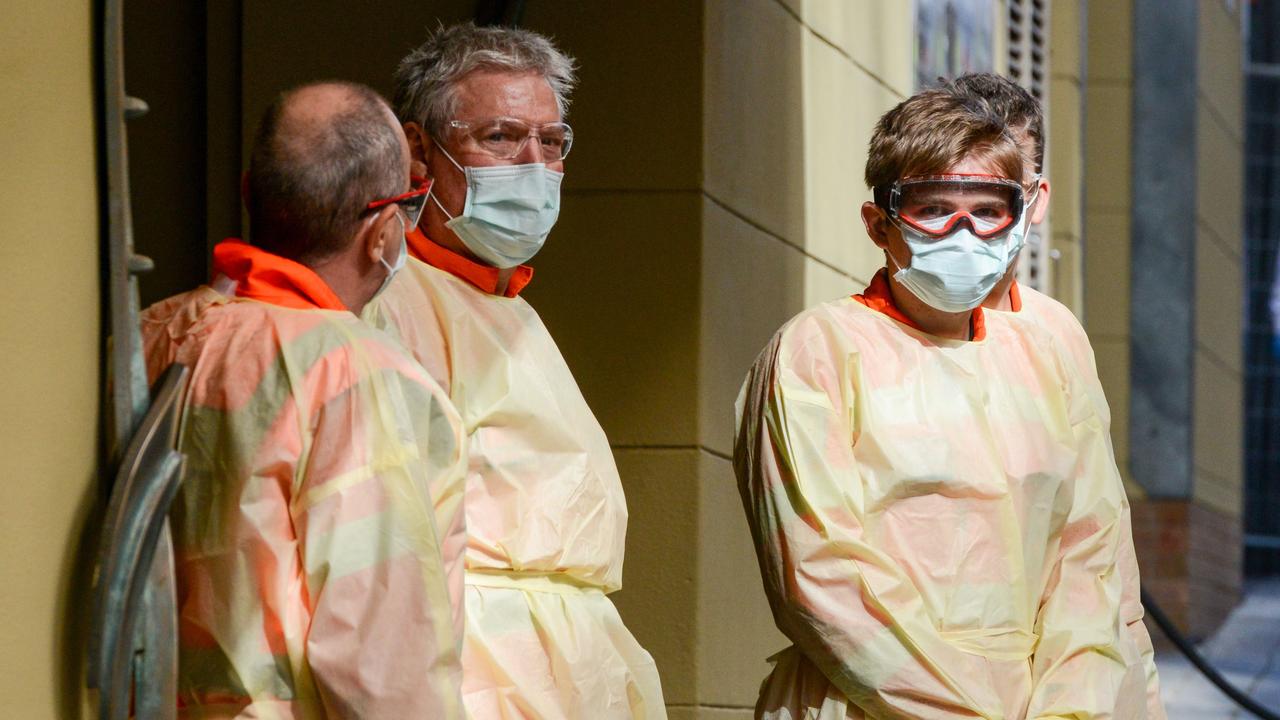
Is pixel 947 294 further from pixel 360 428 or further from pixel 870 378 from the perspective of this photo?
pixel 360 428

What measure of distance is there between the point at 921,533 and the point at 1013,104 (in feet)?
3.67

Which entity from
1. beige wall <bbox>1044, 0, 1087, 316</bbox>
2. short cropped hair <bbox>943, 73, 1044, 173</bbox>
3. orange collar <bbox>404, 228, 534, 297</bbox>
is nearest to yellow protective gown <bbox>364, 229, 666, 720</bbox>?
orange collar <bbox>404, 228, 534, 297</bbox>

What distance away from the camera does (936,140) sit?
3.26m

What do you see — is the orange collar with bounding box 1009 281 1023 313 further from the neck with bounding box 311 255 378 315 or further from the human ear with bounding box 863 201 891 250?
the neck with bounding box 311 255 378 315

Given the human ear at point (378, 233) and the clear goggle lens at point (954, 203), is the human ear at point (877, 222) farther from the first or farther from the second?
the human ear at point (378, 233)

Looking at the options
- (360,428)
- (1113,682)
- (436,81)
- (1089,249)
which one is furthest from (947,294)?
(1089,249)

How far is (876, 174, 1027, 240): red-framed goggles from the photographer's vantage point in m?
3.25

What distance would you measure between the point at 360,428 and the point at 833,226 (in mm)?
3964

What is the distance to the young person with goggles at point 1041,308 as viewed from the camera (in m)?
3.56

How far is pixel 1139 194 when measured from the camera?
1194 cm

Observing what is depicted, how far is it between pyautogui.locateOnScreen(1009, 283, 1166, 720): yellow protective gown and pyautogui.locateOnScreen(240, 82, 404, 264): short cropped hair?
5.42ft

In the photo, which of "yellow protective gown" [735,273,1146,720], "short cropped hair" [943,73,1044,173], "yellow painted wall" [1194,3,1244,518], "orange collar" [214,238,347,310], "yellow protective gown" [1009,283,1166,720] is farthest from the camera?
"yellow painted wall" [1194,3,1244,518]

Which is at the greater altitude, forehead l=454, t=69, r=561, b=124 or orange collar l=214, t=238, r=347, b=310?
forehead l=454, t=69, r=561, b=124

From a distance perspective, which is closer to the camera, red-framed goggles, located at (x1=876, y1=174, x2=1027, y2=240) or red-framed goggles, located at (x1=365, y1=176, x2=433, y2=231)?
red-framed goggles, located at (x1=365, y1=176, x2=433, y2=231)
